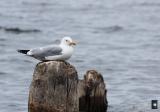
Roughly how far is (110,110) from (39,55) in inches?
128

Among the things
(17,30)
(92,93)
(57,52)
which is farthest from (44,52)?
→ (17,30)

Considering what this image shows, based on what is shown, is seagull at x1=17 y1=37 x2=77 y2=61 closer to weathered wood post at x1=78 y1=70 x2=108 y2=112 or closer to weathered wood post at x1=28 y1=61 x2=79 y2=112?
weathered wood post at x1=28 y1=61 x2=79 y2=112

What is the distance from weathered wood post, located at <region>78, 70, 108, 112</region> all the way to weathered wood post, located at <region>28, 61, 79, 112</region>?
150cm

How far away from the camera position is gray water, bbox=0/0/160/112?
58.6 feet

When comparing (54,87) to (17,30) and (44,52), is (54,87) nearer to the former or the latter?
(44,52)

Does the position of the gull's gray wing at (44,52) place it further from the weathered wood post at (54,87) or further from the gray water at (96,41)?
the gray water at (96,41)

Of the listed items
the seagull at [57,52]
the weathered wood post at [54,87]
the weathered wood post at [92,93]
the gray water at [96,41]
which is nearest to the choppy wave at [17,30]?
the gray water at [96,41]

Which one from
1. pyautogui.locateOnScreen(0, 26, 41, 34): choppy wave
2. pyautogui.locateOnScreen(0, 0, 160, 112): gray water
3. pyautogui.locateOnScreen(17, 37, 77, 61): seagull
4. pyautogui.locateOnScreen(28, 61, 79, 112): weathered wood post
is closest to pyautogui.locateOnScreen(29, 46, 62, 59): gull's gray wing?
pyautogui.locateOnScreen(17, 37, 77, 61): seagull

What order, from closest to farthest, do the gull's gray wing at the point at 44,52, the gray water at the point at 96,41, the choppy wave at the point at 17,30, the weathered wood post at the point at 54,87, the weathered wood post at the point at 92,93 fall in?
the weathered wood post at the point at 54,87 < the gull's gray wing at the point at 44,52 < the weathered wood post at the point at 92,93 < the gray water at the point at 96,41 < the choppy wave at the point at 17,30

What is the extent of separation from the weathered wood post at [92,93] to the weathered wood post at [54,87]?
150cm

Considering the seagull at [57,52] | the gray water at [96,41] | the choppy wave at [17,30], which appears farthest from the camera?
the choppy wave at [17,30]

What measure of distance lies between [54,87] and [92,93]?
1711 mm

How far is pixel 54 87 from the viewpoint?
38.5ft

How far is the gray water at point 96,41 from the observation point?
17.9 meters
